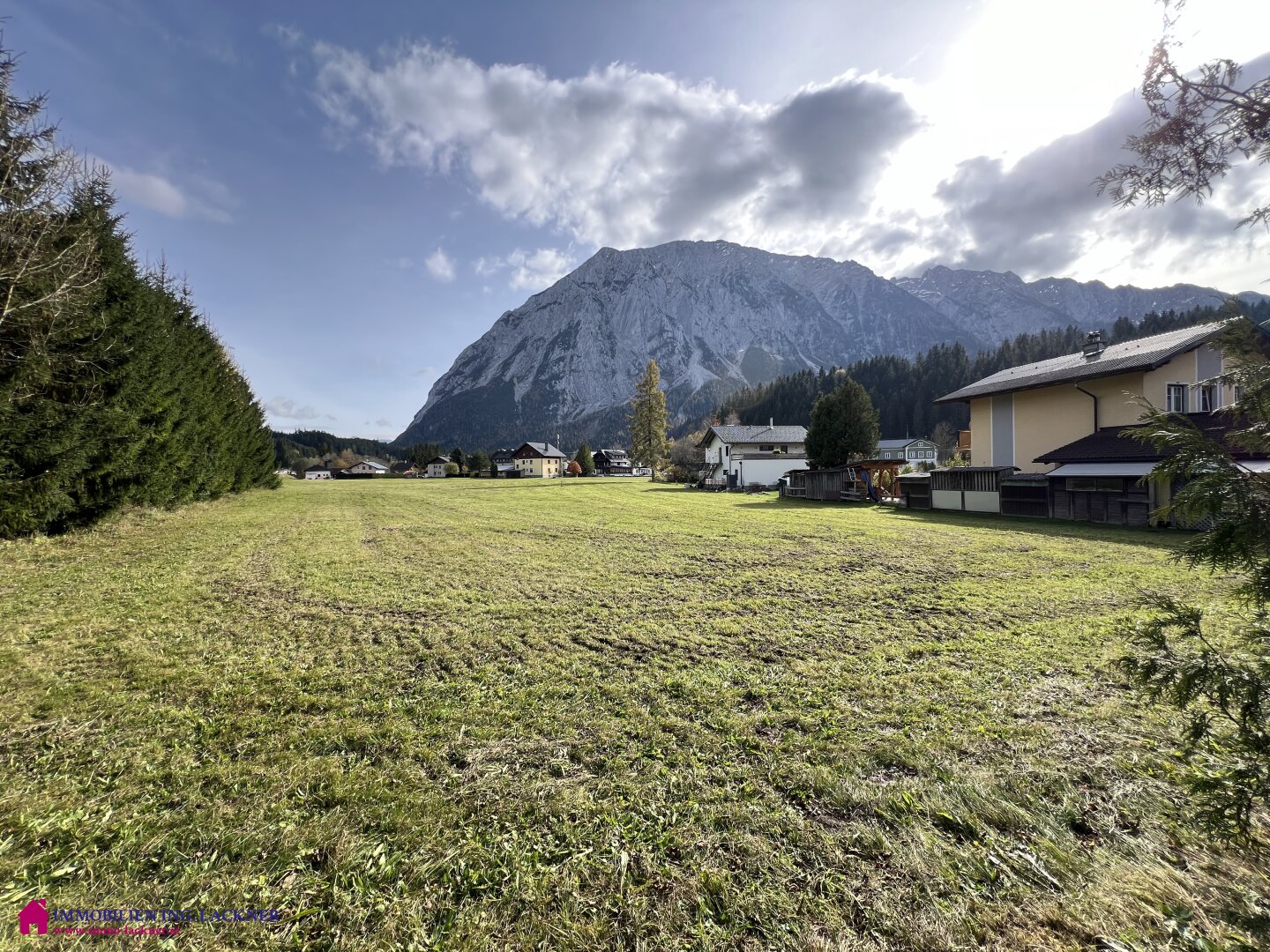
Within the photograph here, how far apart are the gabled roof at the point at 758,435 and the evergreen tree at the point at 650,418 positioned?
331 inches

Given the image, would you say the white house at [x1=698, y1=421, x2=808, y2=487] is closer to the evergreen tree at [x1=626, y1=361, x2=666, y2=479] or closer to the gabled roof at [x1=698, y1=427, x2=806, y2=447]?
the gabled roof at [x1=698, y1=427, x2=806, y2=447]

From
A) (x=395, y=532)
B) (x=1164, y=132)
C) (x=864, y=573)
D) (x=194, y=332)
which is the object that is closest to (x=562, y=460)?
(x=194, y=332)

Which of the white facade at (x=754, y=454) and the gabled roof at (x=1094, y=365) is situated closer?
the gabled roof at (x=1094, y=365)

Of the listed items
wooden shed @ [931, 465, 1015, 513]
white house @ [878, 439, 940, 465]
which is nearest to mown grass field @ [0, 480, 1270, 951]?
wooden shed @ [931, 465, 1015, 513]

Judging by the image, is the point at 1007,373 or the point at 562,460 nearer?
the point at 1007,373

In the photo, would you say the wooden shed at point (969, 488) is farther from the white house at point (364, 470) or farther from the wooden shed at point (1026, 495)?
the white house at point (364, 470)

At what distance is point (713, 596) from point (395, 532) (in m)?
12.2

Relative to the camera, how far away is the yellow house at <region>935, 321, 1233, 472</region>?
19.1 m

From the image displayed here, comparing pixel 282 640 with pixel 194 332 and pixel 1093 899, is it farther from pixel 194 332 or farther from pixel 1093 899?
pixel 194 332

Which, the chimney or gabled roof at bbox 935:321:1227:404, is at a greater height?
the chimney

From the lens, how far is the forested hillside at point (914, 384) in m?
92.2

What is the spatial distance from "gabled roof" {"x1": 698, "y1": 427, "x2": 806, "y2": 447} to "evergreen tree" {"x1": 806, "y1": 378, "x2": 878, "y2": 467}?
11.6 m

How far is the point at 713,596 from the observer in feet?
26.8

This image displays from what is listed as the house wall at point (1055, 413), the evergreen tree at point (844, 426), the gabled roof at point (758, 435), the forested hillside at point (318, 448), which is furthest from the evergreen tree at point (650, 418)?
the forested hillside at point (318, 448)
